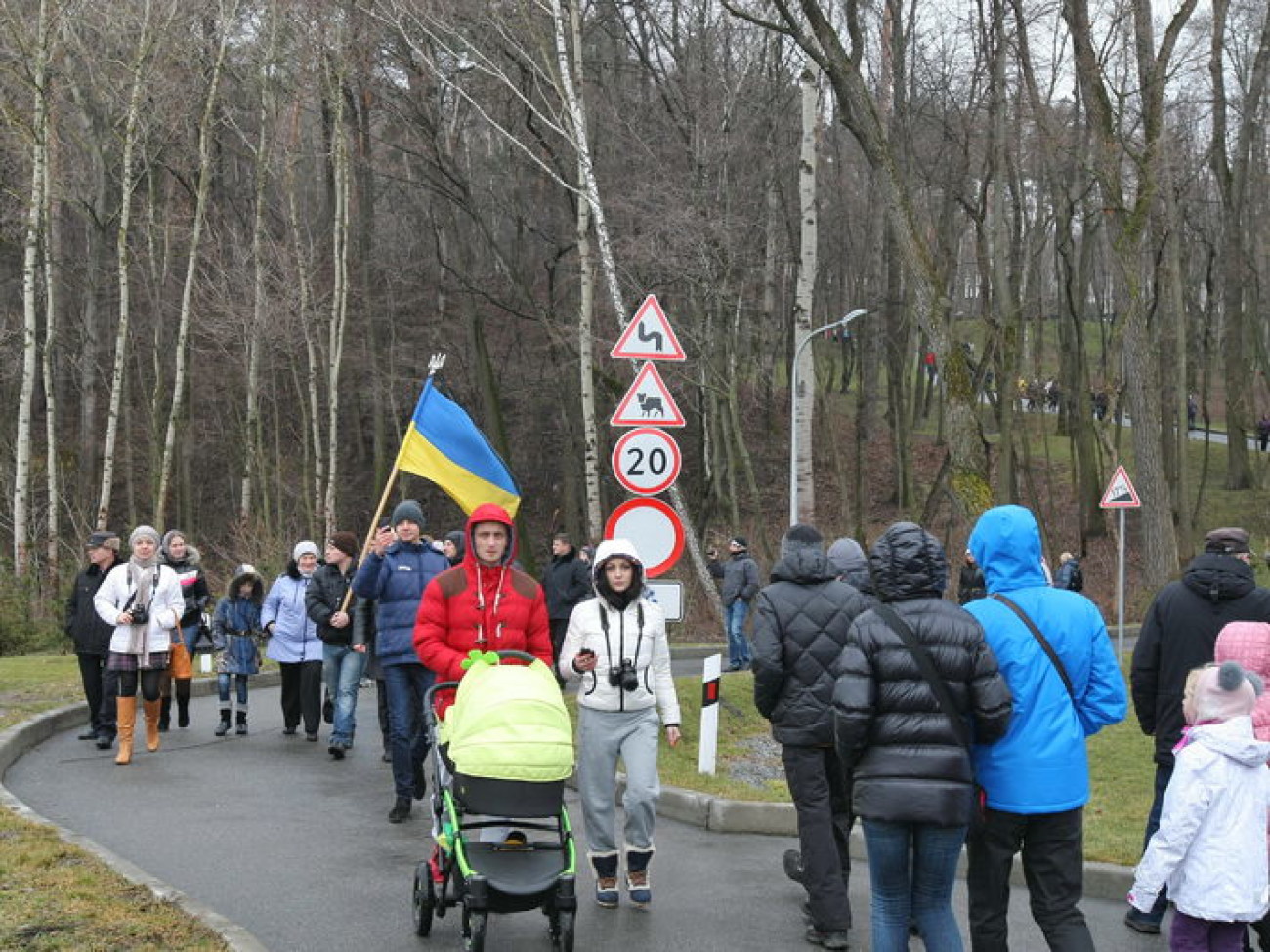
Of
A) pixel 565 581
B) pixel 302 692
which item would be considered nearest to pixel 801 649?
pixel 302 692

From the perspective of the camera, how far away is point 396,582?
10.5m

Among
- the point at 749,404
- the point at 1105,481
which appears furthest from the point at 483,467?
the point at 749,404

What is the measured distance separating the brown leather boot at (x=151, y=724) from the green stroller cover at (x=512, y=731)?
281 inches

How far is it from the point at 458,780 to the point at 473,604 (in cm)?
179

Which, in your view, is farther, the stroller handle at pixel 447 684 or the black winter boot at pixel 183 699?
the black winter boot at pixel 183 699

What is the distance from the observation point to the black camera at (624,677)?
7895 mm

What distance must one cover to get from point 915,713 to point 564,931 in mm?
2030

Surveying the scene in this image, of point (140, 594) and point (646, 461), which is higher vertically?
point (646, 461)

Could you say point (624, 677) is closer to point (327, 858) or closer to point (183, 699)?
point (327, 858)

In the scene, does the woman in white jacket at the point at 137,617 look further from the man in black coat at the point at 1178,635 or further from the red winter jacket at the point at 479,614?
the man in black coat at the point at 1178,635

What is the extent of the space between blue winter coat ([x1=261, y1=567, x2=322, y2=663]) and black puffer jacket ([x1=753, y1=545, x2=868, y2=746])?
7473 mm

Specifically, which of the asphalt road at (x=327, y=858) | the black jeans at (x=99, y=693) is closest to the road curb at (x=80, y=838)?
the asphalt road at (x=327, y=858)

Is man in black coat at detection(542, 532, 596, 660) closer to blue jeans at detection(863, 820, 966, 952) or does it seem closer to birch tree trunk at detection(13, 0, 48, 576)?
blue jeans at detection(863, 820, 966, 952)

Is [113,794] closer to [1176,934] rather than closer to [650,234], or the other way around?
[1176,934]
